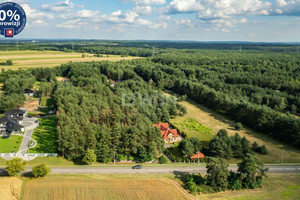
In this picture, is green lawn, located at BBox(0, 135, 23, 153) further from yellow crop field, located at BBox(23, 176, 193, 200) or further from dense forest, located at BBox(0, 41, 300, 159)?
yellow crop field, located at BBox(23, 176, 193, 200)

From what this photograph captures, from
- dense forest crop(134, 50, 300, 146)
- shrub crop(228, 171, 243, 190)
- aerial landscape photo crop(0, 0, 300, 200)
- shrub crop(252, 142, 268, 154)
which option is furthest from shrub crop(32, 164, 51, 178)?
dense forest crop(134, 50, 300, 146)

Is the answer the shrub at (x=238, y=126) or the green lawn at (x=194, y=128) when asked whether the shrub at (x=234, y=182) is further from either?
the shrub at (x=238, y=126)

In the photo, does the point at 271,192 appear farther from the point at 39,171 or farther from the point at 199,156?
the point at 39,171

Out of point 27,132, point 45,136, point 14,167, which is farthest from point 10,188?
point 27,132

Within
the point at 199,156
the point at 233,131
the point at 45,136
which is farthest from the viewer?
the point at 233,131

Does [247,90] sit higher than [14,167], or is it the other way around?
[247,90]

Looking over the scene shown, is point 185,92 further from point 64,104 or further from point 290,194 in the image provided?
point 290,194

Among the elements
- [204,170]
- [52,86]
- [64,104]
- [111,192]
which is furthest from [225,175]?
[52,86]
